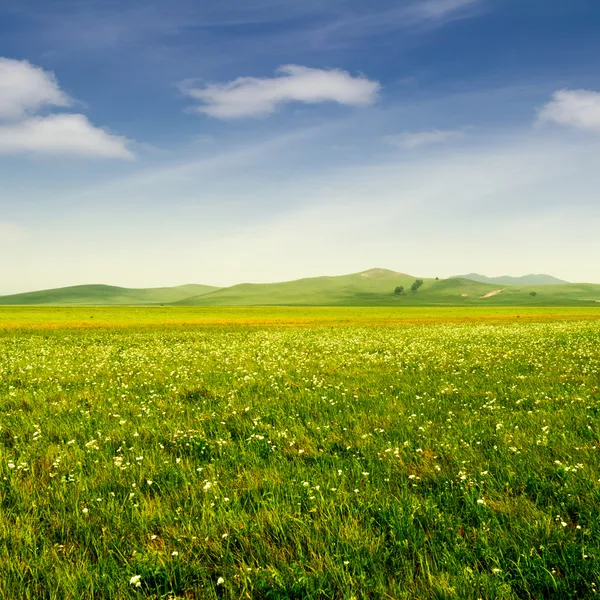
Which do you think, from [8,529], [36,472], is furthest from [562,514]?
[36,472]

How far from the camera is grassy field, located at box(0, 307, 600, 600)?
12.4 ft

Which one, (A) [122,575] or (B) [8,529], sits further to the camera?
(B) [8,529]

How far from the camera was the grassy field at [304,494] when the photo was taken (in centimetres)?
377

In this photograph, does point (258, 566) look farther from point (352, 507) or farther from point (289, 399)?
point (289, 399)

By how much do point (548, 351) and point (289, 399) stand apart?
48.1 feet

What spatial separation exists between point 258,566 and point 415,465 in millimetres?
3021

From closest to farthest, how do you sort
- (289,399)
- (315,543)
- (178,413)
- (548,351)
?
(315,543) < (178,413) < (289,399) < (548,351)

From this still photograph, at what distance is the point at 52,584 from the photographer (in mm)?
3787

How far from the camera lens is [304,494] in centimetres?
530

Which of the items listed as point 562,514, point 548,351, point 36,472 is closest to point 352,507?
point 562,514

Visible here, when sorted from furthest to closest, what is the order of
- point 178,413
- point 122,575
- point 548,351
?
point 548,351, point 178,413, point 122,575

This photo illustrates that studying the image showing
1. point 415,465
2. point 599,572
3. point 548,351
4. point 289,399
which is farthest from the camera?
point 548,351

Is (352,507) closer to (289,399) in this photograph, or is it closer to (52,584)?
(52,584)

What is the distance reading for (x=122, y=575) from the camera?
3857mm
